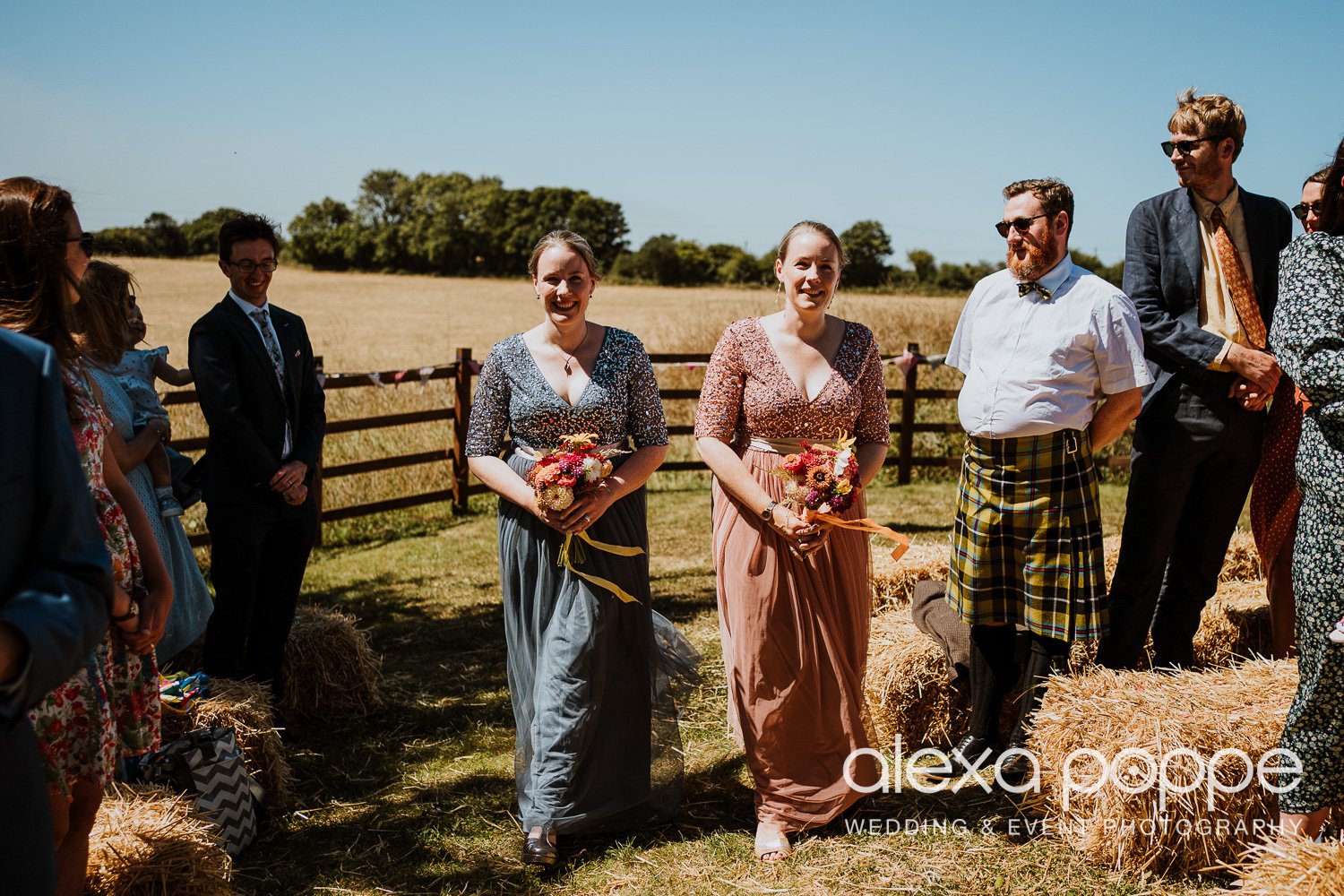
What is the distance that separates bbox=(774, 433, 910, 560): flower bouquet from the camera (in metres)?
3.78

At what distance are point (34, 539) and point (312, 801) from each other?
305 centimetres

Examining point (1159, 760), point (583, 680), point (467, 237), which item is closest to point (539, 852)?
point (583, 680)

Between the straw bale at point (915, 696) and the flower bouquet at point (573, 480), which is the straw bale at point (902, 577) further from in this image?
the flower bouquet at point (573, 480)

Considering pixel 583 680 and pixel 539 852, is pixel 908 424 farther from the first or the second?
pixel 539 852

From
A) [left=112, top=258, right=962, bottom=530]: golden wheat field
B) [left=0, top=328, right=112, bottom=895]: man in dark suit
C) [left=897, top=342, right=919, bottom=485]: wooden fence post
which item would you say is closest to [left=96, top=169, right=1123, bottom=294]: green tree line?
[left=112, top=258, right=962, bottom=530]: golden wheat field

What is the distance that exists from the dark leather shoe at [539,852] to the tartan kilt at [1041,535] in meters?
1.97

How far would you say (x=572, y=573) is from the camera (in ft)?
13.0

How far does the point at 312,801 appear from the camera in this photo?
4391 millimetres

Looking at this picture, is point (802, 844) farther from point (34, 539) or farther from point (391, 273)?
point (391, 273)

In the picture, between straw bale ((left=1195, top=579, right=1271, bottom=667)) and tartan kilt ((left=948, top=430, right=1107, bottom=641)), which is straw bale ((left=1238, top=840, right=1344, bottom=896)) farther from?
straw bale ((left=1195, top=579, right=1271, bottom=667))

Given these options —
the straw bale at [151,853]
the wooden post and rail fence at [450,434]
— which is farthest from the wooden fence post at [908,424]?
the straw bale at [151,853]

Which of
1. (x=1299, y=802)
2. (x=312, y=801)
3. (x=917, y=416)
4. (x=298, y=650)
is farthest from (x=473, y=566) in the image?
(x=917, y=416)

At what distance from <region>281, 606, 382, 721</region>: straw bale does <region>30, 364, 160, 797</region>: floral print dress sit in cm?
204

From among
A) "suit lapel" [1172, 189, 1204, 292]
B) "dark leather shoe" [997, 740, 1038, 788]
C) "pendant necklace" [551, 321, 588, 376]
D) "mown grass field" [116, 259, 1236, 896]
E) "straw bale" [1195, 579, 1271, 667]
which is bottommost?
"mown grass field" [116, 259, 1236, 896]
